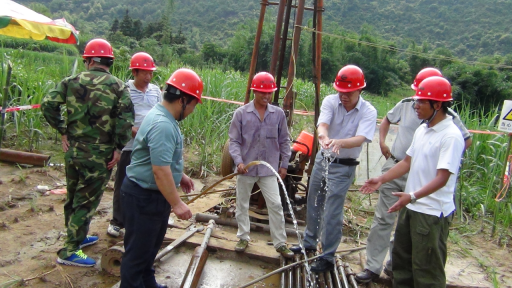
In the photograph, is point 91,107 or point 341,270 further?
point 341,270

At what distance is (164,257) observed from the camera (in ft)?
13.3

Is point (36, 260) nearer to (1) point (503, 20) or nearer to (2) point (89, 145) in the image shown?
(2) point (89, 145)

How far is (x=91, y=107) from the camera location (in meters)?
3.62

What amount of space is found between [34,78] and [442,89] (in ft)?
22.8

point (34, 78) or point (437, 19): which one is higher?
point (437, 19)

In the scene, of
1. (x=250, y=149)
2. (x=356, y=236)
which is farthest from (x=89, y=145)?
(x=356, y=236)

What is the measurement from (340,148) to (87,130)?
2241 mm

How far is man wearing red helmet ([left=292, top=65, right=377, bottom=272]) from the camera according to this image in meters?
3.80

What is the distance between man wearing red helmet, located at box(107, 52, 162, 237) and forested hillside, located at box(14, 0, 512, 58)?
30693mm

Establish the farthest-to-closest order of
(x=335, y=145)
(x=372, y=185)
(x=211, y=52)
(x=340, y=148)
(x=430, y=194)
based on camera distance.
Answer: (x=211, y=52), (x=340, y=148), (x=335, y=145), (x=372, y=185), (x=430, y=194)

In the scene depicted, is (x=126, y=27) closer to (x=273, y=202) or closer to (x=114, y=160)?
(x=114, y=160)

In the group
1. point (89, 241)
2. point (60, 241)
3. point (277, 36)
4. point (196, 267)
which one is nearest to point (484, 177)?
point (277, 36)

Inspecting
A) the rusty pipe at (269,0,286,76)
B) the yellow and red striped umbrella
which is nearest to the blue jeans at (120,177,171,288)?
the rusty pipe at (269,0,286,76)

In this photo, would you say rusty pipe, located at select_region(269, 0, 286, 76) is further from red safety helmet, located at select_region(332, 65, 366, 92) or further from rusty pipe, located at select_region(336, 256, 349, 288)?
rusty pipe, located at select_region(336, 256, 349, 288)
